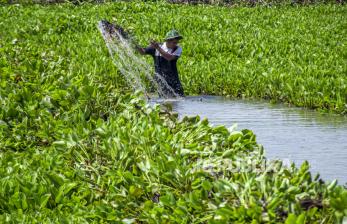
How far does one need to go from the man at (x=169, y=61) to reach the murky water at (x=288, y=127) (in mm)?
281

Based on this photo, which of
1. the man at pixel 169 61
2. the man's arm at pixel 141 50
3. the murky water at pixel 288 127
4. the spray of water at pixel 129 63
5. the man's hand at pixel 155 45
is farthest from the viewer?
the man's arm at pixel 141 50

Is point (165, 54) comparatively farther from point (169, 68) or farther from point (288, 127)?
point (288, 127)

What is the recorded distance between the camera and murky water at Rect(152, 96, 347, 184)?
820 cm

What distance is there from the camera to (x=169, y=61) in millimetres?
12891

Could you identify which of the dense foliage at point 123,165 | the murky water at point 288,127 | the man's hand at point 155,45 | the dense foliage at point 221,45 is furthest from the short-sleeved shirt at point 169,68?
the dense foliage at point 123,165

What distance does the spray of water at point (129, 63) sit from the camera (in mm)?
12633

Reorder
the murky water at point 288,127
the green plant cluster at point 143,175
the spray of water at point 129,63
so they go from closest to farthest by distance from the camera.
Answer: the green plant cluster at point 143,175 < the murky water at point 288,127 < the spray of water at point 129,63

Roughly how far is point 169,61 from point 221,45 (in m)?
4.60

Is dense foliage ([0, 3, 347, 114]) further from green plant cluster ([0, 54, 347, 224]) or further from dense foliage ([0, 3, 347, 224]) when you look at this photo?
green plant cluster ([0, 54, 347, 224])

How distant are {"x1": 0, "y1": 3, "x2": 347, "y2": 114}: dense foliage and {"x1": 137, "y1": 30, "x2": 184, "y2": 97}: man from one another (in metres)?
1.02

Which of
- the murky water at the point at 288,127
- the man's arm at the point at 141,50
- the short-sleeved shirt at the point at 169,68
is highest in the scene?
the man's arm at the point at 141,50

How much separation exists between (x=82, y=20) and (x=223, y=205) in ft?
55.7

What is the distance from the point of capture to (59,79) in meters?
8.53

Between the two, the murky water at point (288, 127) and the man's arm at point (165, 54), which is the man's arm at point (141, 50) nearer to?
the man's arm at point (165, 54)
